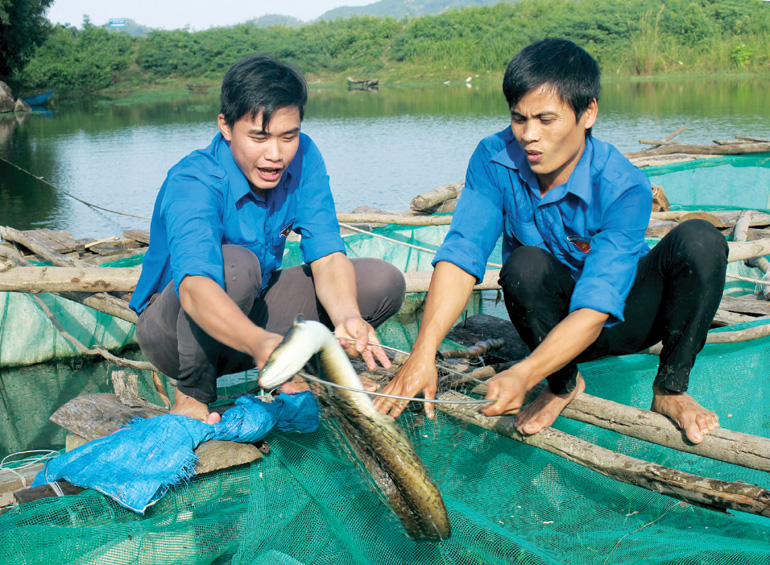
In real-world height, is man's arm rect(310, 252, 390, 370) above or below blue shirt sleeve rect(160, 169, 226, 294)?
below

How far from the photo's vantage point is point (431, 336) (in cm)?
214

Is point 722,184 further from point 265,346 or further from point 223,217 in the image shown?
point 265,346

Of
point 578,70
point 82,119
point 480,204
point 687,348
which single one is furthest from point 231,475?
point 82,119

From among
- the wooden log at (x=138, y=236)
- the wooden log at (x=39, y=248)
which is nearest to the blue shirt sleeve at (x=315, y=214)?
the wooden log at (x=39, y=248)

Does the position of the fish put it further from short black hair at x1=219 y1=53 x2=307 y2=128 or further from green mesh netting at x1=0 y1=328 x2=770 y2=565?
short black hair at x1=219 y1=53 x2=307 y2=128

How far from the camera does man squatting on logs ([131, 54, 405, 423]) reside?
216 centimetres

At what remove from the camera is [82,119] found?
20.6 meters

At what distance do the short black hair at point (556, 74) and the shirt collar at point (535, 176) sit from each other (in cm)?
18

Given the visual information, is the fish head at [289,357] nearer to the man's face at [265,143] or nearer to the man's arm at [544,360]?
the man's arm at [544,360]

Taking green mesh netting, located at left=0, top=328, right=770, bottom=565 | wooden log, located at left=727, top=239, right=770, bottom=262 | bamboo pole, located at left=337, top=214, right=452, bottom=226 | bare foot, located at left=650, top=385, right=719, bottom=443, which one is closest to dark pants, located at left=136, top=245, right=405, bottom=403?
green mesh netting, located at left=0, top=328, right=770, bottom=565

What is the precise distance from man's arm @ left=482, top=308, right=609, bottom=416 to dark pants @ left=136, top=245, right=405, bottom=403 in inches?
34.0

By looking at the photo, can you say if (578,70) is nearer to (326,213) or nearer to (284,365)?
(326,213)

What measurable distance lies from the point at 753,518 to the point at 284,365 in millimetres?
1432

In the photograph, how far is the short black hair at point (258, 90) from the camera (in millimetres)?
2252
